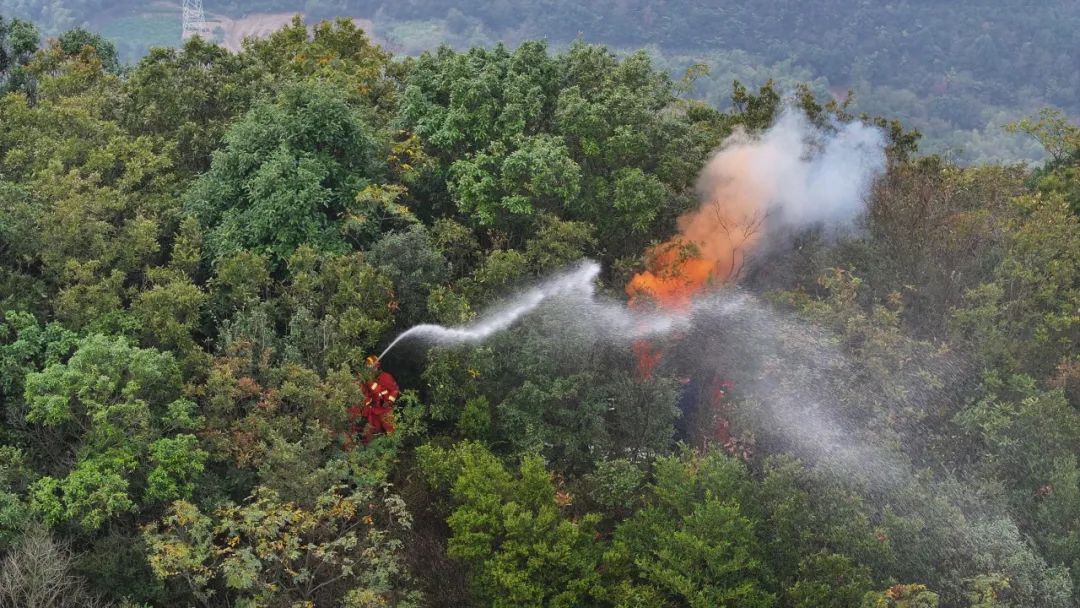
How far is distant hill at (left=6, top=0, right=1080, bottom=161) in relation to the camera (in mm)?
117000

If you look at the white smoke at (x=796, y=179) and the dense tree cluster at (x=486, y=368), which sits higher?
the white smoke at (x=796, y=179)

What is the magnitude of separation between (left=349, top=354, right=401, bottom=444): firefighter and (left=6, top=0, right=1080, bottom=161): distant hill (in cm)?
8931

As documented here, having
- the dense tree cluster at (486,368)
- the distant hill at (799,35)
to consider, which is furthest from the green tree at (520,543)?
the distant hill at (799,35)

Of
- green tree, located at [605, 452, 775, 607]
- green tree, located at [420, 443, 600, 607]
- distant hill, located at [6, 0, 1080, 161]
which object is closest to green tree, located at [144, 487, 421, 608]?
green tree, located at [420, 443, 600, 607]

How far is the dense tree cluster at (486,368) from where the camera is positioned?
18.7 metres

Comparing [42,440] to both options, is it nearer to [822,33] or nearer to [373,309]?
[373,309]

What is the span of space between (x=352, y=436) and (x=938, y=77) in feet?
374

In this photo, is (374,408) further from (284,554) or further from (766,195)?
(766,195)

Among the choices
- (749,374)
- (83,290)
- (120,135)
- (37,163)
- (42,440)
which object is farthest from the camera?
(120,135)

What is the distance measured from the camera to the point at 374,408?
22.4 metres

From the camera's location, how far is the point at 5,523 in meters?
18.1

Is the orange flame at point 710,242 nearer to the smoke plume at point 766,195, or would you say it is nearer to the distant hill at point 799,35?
the smoke plume at point 766,195

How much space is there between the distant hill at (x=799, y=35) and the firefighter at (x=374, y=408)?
8931cm

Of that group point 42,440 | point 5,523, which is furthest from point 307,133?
point 5,523
